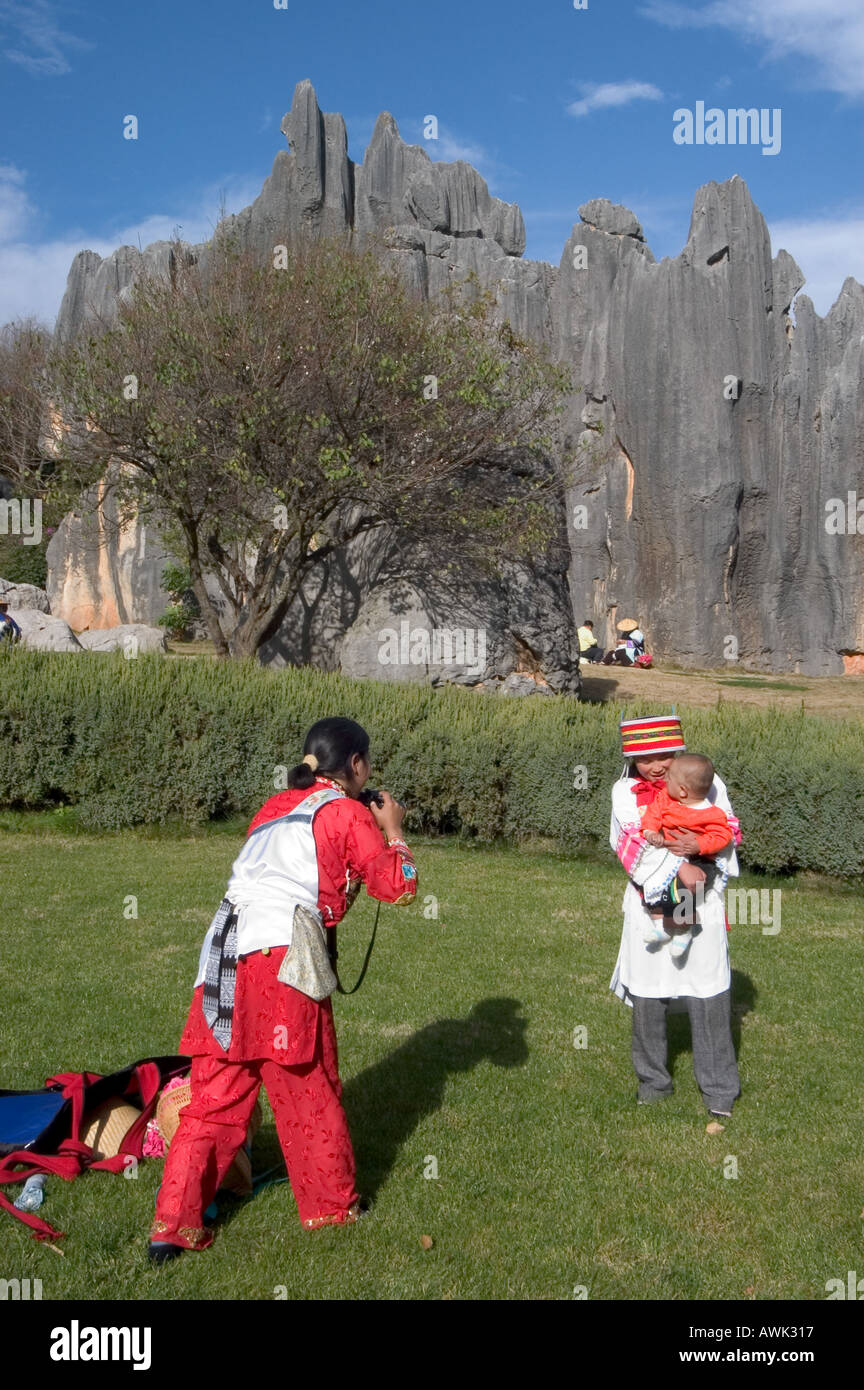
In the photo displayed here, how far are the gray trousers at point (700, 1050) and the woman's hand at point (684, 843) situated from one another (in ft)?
2.29

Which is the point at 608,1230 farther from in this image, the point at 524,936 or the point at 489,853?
the point at 489,853

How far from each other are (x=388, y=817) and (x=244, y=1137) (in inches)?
44.4

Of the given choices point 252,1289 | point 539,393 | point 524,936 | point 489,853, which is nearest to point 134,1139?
point 252,1289

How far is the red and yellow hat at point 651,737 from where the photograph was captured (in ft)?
15.6

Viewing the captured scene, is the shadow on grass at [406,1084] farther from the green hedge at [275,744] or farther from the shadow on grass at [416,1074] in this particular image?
the green hedge at [275,744]

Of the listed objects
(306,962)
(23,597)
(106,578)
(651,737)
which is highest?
(106,578)

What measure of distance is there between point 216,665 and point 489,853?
3.52 m

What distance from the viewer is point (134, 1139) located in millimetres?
4156

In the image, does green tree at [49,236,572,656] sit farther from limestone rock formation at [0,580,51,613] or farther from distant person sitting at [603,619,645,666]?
limestone rock formation at [0,580,51,613]

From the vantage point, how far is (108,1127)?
4.18 metres

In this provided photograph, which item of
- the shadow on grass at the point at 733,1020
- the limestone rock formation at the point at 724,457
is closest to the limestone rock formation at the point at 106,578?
the limestone rock formation at the point at 724,457

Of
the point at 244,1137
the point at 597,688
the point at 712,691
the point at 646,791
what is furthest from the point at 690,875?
the point at 712,691

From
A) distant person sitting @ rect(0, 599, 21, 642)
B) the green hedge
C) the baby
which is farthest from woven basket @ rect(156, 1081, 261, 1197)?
distant person sitting @ rect(0, 599, 21, 642)

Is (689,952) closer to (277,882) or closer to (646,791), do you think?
(646,791)
